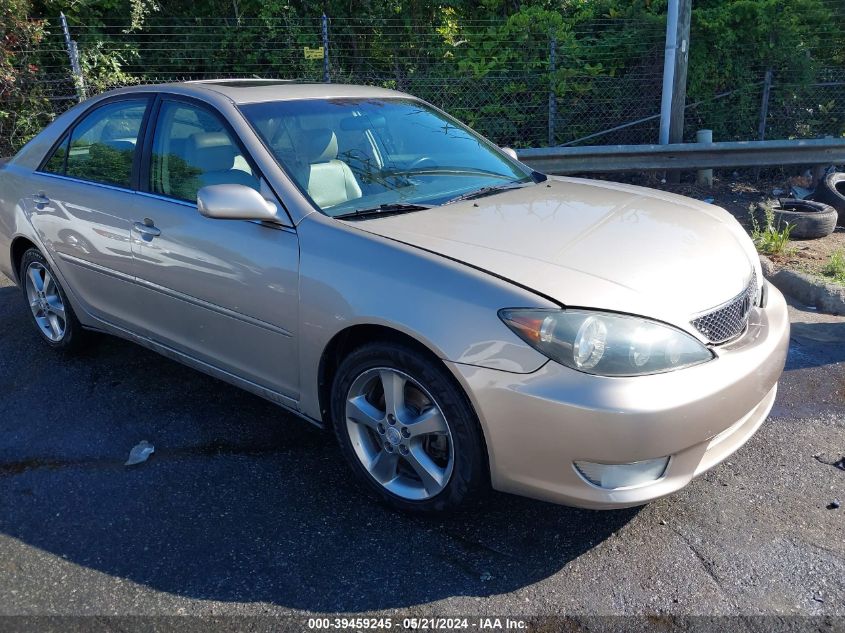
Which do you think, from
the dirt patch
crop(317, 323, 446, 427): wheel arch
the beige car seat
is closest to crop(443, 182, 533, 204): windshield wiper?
the beige car seat

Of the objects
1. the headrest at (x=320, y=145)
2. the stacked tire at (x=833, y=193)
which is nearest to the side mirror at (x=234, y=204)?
the headrest at (x=320, y=145)

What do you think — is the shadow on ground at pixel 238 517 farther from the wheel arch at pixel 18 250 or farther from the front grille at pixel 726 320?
the wheel arch at pixel 18 250

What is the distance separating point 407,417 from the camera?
118 inches

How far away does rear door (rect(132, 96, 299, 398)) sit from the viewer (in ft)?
10.7

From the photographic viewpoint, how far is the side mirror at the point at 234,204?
3131mm

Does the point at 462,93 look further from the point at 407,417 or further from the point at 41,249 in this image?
the point at 407,417

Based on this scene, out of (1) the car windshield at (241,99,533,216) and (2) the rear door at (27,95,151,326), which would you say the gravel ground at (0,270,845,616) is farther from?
(1) the car windshield at (241,99,533,216)

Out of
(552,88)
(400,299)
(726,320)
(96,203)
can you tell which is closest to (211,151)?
(96,203)

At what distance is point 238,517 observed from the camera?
314 centimetres

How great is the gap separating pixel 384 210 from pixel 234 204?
0.64m

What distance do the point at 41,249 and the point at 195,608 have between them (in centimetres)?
288

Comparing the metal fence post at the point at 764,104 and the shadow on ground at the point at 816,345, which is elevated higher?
the metal fence post at the point at 764,104

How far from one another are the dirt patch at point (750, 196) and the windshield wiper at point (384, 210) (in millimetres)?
4056

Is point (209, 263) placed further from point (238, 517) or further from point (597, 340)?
point (597, 340)
